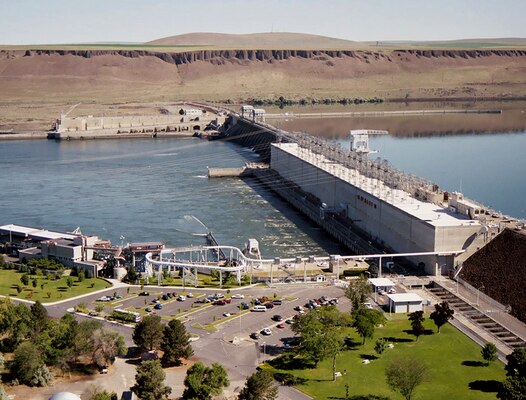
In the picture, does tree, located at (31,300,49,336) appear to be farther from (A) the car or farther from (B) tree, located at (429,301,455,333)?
(B) tree, located at (429,301,455,333)

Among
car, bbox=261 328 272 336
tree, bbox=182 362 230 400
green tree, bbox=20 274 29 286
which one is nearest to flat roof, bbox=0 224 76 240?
green tree, bbox=20 274 29 286

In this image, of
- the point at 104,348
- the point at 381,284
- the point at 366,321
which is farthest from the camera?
the point at 381,284

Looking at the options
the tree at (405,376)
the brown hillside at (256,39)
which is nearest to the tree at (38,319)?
the tree at (405,376)

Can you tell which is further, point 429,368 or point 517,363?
point 429,368

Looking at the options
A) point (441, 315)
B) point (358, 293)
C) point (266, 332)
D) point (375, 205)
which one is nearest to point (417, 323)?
point (441, 315)

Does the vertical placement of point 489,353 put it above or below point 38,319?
below

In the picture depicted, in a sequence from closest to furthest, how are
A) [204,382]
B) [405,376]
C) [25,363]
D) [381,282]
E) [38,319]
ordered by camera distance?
[405,376]
[204,382]
[25,363]
[38,319]
[381,282]

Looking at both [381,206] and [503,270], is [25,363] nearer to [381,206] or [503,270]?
[503,270]
